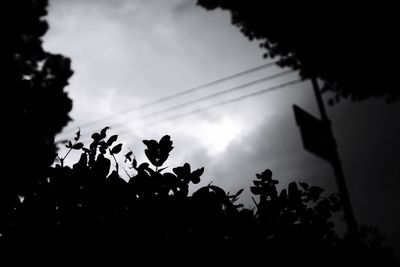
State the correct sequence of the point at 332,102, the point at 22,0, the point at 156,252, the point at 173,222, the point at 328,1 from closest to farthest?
the point at 156,252 < the point at 173,222 < the point at 328,1 < the point at 22,0 < the point at 332,102

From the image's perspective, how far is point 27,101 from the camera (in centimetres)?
1176

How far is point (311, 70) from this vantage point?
25.2 feet

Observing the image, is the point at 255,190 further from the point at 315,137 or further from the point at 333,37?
the point at 333,37

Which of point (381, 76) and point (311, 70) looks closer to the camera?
point (311, 70)

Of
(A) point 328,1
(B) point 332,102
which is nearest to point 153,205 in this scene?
(A) point 328,1

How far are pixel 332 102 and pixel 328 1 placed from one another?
462 centimetres

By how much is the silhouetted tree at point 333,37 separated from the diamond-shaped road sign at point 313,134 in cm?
309

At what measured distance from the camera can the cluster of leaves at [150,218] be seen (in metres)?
1.36

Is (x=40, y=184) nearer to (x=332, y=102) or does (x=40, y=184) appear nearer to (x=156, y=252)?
(x=156, y=252)

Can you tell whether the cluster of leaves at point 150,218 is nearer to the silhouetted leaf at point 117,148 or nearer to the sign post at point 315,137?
the silhouetted leaf at point 117,148

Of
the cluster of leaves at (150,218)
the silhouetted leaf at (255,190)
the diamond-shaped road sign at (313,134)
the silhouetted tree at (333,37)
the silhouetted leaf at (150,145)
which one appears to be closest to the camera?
the cluster of leaves at (150,218)

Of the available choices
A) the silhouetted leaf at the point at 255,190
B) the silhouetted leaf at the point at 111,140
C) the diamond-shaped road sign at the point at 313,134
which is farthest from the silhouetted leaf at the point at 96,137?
the diamond-shaped road sign at the point at 313,134

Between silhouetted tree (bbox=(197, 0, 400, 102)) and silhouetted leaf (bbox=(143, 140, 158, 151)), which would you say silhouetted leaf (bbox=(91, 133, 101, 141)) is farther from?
silhouetted tree (bbox=(197, 0, 400, 102))

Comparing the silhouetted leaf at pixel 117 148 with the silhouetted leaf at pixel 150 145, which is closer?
the silhouetted leaf at pixel 150 145
